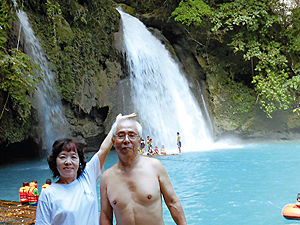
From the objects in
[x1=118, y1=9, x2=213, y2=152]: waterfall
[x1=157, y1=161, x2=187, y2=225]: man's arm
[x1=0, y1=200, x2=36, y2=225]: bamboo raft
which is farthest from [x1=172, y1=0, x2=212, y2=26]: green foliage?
[x1=157, y1=161, x2=187, y2=225]: man's arm

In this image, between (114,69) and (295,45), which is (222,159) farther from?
(295,45)

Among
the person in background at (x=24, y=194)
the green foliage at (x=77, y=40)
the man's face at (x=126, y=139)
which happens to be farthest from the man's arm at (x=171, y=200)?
the green foliage at (x=77, y=40)

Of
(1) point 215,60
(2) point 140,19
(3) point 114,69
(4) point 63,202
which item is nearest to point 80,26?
(3) point 114,69

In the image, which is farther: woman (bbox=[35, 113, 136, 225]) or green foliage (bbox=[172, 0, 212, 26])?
green foliage (bbox=[172, 0, 212, 26])

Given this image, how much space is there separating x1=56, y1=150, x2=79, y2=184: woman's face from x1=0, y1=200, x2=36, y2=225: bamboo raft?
2.92 meters

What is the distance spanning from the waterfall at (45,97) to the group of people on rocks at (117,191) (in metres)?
11.4

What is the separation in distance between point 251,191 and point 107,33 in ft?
39.8

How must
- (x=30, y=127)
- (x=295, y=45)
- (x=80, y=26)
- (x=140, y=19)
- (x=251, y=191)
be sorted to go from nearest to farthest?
(x=251, y=191), (x=30, y=127), (x=80, y=26), (x=295, y=45), (x=140, y=19)

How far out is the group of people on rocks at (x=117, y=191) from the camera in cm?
190

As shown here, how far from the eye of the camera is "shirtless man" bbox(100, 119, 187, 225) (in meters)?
1.89

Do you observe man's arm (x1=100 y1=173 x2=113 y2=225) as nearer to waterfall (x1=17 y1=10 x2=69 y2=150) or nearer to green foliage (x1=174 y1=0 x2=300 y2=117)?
waterfall (x1=17 y1=10 x2=69 y2=150)

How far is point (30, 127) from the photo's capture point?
13.1 metres

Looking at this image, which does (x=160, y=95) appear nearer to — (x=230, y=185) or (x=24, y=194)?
(x=230, y=185)

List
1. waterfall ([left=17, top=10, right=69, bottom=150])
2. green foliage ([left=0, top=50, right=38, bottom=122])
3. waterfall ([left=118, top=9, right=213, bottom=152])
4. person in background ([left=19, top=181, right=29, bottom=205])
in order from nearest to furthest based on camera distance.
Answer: person in background ([left=19, top=181, right=29, bottom=205]) < green foliage ([left=0, top=50, right=38, bottom=122]) < waterfall ([left=17, top=10, right=69, bottom=150]) < waterfall ([left=118, top=9, right=213, bottom=152])
